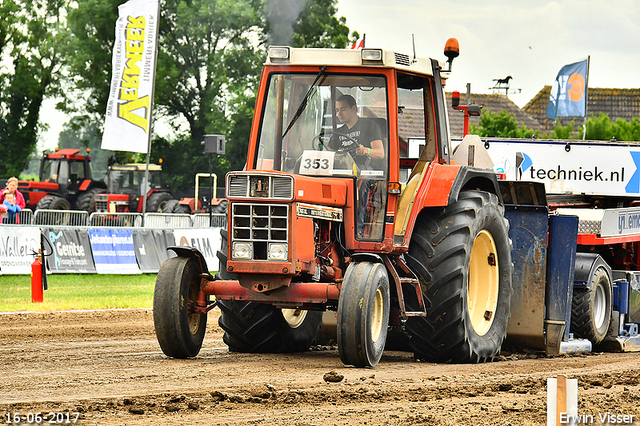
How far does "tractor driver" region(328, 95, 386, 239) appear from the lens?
7.79 metres

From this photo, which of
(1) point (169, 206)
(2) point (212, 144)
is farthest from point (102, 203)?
(2) point (212, 144)

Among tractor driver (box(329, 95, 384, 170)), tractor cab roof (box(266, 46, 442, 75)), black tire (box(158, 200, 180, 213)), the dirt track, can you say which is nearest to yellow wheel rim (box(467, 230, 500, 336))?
the dirt track

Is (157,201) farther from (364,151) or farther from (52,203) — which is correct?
(364,151)

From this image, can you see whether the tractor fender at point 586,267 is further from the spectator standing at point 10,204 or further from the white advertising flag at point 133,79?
the white advertising flag at point 133,79

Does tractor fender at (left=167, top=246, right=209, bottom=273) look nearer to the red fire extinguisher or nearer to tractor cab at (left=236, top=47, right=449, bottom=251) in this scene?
tractor cab at (left=236, top=47, right=449, bottom=251)

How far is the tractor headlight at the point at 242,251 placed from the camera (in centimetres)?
729

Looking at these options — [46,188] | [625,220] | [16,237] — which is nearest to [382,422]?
[625,220]

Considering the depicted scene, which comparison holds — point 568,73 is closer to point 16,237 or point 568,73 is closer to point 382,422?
point 16,237

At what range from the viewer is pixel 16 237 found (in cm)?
1823

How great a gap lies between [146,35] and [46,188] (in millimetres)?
13831

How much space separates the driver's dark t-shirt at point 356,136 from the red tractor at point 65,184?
2766 cm

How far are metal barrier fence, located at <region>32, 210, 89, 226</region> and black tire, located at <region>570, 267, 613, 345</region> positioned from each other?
14.9 m

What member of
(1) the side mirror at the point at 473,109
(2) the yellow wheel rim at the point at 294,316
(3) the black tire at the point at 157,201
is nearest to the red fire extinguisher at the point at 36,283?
(2) the yellow wheel rim at the point at 294,316

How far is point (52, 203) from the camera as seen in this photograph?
33375mm
